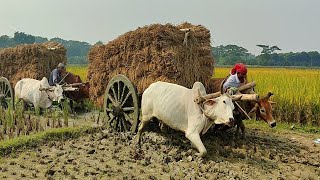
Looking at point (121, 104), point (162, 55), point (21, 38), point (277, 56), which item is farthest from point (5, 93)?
point (21, 38)

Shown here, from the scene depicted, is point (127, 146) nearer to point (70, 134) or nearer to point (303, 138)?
point (70, 134)

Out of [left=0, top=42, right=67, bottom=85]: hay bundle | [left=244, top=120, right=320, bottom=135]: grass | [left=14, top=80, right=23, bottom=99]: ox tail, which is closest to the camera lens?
[left=244, top=120, right=320, bottom=135]: grass

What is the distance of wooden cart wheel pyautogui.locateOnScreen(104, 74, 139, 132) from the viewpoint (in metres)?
6.96

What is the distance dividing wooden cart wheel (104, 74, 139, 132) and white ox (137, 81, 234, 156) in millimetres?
460

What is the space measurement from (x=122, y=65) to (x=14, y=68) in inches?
269

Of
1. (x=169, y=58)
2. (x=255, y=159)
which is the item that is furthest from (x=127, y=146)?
(x=255, y=159)

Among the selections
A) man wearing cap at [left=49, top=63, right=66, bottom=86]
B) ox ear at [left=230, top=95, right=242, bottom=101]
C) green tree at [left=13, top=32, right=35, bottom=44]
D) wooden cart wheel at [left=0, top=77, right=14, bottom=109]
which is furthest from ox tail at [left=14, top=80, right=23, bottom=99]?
green tree at [left=13, top=32, right=35, bottom=44]

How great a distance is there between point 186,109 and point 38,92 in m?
6.09

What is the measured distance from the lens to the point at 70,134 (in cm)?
736

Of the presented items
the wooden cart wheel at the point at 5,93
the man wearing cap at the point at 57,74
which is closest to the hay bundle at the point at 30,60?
the wooden cart wheel at the point at 5,93

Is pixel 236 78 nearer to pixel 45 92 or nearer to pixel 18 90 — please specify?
pixel 45 92

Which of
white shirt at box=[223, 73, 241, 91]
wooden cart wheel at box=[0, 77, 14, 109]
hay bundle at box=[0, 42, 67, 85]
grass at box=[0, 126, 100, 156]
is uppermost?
hay bundle at box=[0, 42, 67, 85]

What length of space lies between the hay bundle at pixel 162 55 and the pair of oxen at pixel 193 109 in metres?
0.61

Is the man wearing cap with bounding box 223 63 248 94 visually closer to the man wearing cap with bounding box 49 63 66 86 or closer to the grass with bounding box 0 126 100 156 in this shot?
the grass with bounding box 0 126 100 156
